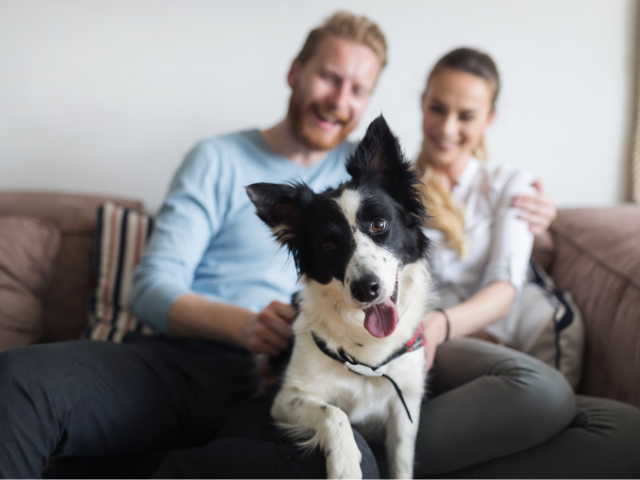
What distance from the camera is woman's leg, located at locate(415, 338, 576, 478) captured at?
1199 millimetres

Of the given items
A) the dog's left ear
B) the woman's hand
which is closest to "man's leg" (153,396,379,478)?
the woman's hand

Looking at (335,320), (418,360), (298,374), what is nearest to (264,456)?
(298,374)

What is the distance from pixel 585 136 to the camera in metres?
2.61

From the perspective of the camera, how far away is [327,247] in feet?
3.79

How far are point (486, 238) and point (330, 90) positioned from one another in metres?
0.96

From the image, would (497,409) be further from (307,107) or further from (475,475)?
(307,107)

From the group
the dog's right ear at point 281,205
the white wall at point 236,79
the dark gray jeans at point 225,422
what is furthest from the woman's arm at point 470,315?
the white wall at point 236,79

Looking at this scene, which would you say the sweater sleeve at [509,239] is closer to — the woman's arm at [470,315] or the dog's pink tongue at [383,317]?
the woman's arm at [470,315]

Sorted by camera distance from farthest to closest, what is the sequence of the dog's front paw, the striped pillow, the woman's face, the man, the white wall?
the white wall, the striped pillow, the woman's face, the man, the dog's front paw

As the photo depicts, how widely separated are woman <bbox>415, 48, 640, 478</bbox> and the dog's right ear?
1.42ft

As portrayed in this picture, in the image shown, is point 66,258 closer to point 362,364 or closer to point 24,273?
point 24,273

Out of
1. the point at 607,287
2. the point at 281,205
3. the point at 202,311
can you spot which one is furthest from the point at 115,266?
the point at 607,287

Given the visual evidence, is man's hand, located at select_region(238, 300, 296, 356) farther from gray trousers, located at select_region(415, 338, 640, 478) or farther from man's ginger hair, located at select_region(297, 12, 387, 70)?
man's ginger hair, located at select_region(297, 12, 387, 70)

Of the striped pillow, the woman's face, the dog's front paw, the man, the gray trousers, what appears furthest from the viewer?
the striped pillow
